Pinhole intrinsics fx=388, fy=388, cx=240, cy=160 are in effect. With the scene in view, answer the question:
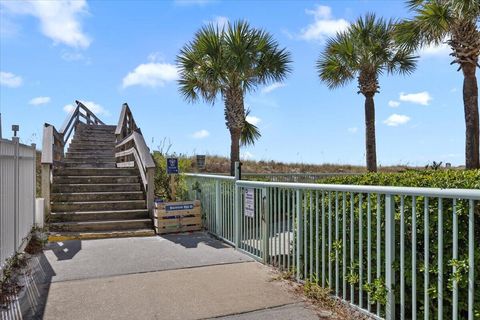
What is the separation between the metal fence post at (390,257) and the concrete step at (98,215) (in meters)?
6.33

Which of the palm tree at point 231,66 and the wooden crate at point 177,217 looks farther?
the palm tree at point 231,66

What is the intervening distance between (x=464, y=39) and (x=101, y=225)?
11.9 meters

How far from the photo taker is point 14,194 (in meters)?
5.65

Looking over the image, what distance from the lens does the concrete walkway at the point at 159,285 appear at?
398cm

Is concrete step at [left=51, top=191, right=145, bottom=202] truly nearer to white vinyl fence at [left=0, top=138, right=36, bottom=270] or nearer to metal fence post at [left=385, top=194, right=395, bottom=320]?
white vinyl fence at [left=0, top=138, right=36, bottom=270]

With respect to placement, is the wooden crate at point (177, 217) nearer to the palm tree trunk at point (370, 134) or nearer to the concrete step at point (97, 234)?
the concrete step at point (97, 234)

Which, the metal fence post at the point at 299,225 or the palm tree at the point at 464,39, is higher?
the palm tree at the point at 464,39

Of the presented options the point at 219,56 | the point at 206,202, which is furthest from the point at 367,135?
the point at 206,202

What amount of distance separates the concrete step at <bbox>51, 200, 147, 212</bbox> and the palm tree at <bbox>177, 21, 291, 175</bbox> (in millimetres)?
4291

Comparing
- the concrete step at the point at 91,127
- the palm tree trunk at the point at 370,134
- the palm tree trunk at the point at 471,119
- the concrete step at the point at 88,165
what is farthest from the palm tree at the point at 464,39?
the concrete step at the point at 91,127

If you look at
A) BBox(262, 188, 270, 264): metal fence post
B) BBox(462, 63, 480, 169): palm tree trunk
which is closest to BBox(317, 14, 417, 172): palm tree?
BBox(462, 63, 480, 169): palm tree trunk

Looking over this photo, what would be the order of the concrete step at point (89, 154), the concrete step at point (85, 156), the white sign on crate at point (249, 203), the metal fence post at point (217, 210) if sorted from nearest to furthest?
the white sign on crate at point (249, 203), the metal fence post at point (217, 210), the concrete step at point (85, 156), the concrete step at point (89, 154)

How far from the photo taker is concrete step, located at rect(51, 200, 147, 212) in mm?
8781

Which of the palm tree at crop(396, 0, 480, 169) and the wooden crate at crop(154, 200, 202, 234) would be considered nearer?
the wooden crate at crop(154, 200, 202, 234)
